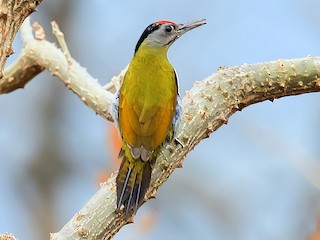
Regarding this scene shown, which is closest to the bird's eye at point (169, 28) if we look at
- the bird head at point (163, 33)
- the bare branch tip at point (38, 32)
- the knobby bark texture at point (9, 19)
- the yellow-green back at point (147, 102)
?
the bird head at point (163, 33)

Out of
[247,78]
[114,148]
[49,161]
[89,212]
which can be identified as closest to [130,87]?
[247,78]

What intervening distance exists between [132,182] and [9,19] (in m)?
0.69

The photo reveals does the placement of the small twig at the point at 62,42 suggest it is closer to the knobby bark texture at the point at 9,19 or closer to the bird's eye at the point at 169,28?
the bird's eye at the point at 169,28

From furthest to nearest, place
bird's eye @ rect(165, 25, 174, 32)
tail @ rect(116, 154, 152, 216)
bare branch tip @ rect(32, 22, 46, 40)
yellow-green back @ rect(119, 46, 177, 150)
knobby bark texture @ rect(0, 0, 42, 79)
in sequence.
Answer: bare branch tip @ rect(32, 22, 46, 40)
bird's eye @ rect(165, 25, 174, 32)
yellow-green back @ rect(119, 46, 177, 150)
tail @ rect(116, 154, 152, 216)
knobby bark texture @ rect(0, 0, 42, 79)

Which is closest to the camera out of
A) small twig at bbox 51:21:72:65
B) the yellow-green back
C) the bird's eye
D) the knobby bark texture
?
the knobby bark texture

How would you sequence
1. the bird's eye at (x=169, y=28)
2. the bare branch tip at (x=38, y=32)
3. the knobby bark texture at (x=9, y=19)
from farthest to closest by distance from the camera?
the bare branch tip at (x=38, y=32)
the bird's eye at (x=169, y=28)
the knobby bark texture at (x=9, y=19)

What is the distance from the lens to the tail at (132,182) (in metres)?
2.66

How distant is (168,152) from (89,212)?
0.41 m

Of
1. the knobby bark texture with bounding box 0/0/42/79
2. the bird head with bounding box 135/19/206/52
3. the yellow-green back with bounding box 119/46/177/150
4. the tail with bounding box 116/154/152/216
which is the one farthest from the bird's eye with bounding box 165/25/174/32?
the knobby bark texture with bounding box 0/0/42/79

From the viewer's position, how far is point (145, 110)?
3.06 m

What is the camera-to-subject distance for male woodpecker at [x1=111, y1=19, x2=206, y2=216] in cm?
281

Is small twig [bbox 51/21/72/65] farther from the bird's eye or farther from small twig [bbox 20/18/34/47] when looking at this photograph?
the bird's eye

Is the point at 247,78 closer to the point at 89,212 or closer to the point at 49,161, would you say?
the point at 89,212

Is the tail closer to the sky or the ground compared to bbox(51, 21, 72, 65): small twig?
closer to the ground
